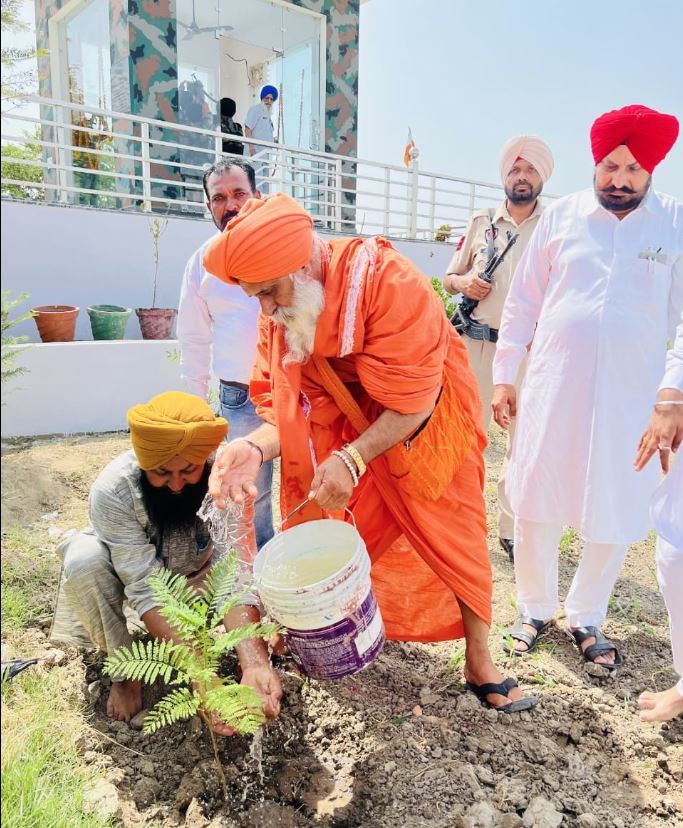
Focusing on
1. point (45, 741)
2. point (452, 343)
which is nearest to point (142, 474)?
point (45, 741)

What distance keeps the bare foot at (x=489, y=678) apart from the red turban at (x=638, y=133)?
1.83 m

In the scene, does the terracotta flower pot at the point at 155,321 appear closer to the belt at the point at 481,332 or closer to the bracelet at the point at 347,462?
the belt at the point at 481,332

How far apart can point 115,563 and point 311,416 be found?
81 cm

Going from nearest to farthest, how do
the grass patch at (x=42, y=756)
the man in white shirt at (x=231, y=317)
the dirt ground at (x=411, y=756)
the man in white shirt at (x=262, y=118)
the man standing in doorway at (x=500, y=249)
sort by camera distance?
1. the grass patch at (x=42, y=756)
2. the dirt ground at (x=411, y=756)
3. the man in white shirt at (x=231, y=317)
4. the man standing in doorway at (x=500, y=249)
5. the man in white shirt at (x=262, y=118)

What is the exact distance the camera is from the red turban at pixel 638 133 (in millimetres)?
2277

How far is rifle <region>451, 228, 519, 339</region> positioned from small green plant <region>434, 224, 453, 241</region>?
7264mm

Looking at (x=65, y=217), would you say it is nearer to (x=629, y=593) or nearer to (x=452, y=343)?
(x=452, y=343)

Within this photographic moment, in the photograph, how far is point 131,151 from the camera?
27.2 ft

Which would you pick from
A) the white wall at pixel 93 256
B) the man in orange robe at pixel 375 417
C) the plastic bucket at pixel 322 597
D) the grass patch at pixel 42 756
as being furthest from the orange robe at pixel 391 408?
the white wall at pixel 93 256

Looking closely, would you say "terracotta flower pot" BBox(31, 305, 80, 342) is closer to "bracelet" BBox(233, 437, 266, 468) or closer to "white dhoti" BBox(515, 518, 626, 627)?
"bracelet" BBox(233, 437, 266, 468)

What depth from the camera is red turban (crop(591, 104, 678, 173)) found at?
89.7 inches

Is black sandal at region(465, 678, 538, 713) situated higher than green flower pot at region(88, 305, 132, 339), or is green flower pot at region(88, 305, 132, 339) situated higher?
green flower pot at region(88, 305, 132, 339)

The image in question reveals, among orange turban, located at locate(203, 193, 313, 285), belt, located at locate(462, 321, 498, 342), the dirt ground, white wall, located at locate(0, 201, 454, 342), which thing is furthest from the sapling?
white wall, located at locate(0, 201, 454, 342)

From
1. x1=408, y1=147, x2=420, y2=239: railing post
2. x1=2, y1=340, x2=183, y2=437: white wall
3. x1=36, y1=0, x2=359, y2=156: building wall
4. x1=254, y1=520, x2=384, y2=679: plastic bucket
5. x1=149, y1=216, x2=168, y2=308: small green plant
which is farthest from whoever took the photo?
x1=408, y1=147, x2=420, y2=239: railing post
